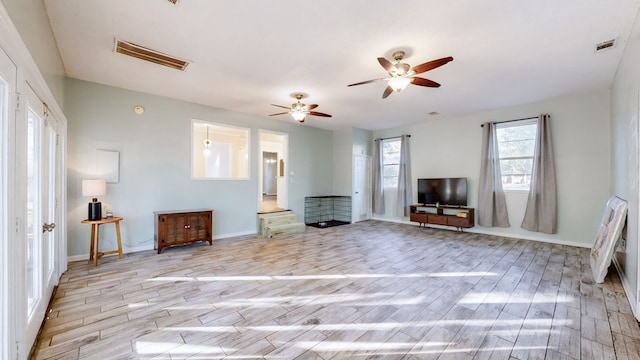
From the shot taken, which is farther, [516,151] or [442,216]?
[442,216]

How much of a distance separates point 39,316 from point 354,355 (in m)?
2.64

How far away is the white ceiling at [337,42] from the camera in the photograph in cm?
238

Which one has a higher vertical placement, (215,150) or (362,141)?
(362,141)

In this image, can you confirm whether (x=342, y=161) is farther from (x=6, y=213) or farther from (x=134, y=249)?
(x=6, y=213)

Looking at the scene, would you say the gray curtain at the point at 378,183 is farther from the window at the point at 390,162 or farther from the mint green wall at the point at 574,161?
the mint green wall at the point at 574,161

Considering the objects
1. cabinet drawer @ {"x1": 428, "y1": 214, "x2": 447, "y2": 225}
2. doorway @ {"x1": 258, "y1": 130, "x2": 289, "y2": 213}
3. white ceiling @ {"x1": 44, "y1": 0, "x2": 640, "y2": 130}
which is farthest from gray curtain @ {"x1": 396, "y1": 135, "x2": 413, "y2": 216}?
doorway @ {"x1": 258, "y1": 130, "x2": 289, "y2": 213}

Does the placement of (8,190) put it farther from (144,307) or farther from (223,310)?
(223,310)

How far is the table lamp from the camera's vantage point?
12.2 ft

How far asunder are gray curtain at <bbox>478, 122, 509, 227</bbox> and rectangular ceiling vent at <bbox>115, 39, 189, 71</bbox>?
6126 mm

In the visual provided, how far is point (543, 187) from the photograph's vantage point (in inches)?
200

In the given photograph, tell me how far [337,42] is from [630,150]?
3512mm

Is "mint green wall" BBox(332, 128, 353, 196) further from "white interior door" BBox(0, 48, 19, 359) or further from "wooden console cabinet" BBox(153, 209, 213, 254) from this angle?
"white interior door" BBox(0, 48, 19, 359)

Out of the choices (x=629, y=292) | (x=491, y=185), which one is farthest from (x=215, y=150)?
(x=629, y=292)

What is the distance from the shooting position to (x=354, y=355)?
1.86 metres
